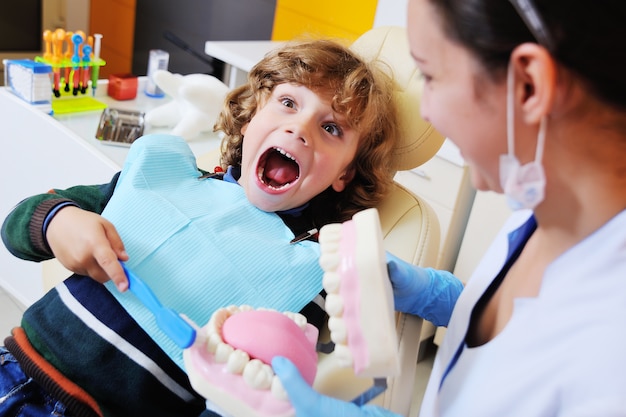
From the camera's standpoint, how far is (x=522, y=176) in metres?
0.64

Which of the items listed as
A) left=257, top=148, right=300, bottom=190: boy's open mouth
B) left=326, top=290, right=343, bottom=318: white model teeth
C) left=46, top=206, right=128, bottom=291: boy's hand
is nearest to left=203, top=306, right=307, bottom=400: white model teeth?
left=326, top=290, right=343, bottom=318: white model teeth

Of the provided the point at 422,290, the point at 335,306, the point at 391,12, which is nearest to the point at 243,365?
the point at 335,306

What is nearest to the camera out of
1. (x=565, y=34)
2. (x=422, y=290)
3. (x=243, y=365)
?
(x=565, y=34)

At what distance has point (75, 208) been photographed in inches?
43.1

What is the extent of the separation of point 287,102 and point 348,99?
128 millimetres

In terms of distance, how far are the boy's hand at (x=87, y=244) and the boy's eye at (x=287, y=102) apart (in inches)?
16.6

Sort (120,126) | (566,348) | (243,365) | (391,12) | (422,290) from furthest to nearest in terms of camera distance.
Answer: (391,12), (120,126), (422,290), (243,365), (566,348)

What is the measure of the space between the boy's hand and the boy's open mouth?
1.13 feet

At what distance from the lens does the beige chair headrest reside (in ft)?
4.23

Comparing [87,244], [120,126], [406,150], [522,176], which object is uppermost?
[522,176]

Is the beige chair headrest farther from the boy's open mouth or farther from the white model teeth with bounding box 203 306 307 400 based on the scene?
the white model teeth with bounding box 203 306 307 400

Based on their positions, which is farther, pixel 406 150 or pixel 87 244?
pixel 406 150

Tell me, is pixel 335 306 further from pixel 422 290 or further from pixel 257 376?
pixel 422 290

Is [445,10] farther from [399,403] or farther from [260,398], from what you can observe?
[399,403]
